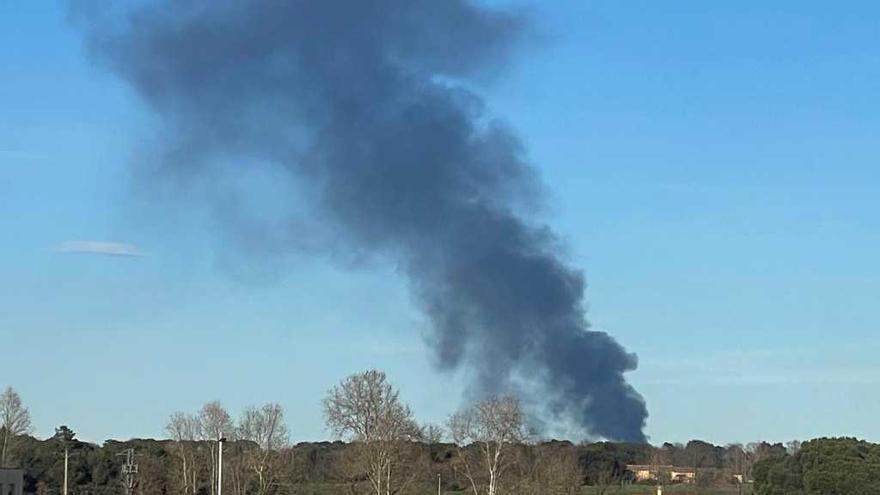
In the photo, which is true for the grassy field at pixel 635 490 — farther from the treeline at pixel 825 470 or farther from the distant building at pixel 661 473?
the treeline at pixel 825 470

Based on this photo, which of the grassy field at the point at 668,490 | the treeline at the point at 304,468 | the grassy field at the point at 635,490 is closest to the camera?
the treeline at the point at 304,468

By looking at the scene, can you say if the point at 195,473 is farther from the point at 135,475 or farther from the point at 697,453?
the point at 697,453

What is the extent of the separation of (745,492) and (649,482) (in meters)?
12.1

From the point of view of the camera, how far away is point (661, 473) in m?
141

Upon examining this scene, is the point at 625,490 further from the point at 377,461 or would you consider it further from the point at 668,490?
the point at 377,461

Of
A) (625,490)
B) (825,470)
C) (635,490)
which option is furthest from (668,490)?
(825,470)

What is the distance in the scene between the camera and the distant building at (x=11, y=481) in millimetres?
76438

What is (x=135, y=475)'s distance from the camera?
115 m

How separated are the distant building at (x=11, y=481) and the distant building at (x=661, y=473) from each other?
6904 cm

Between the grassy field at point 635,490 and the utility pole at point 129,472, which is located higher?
the utility pole at point 129,472

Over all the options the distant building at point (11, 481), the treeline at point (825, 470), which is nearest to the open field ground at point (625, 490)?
the treeline at point (825, 470)

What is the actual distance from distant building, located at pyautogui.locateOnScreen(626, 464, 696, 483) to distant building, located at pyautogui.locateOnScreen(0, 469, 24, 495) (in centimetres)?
6904

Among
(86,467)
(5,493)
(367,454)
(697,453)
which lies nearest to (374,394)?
(367,454)

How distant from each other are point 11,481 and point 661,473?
8008cm
